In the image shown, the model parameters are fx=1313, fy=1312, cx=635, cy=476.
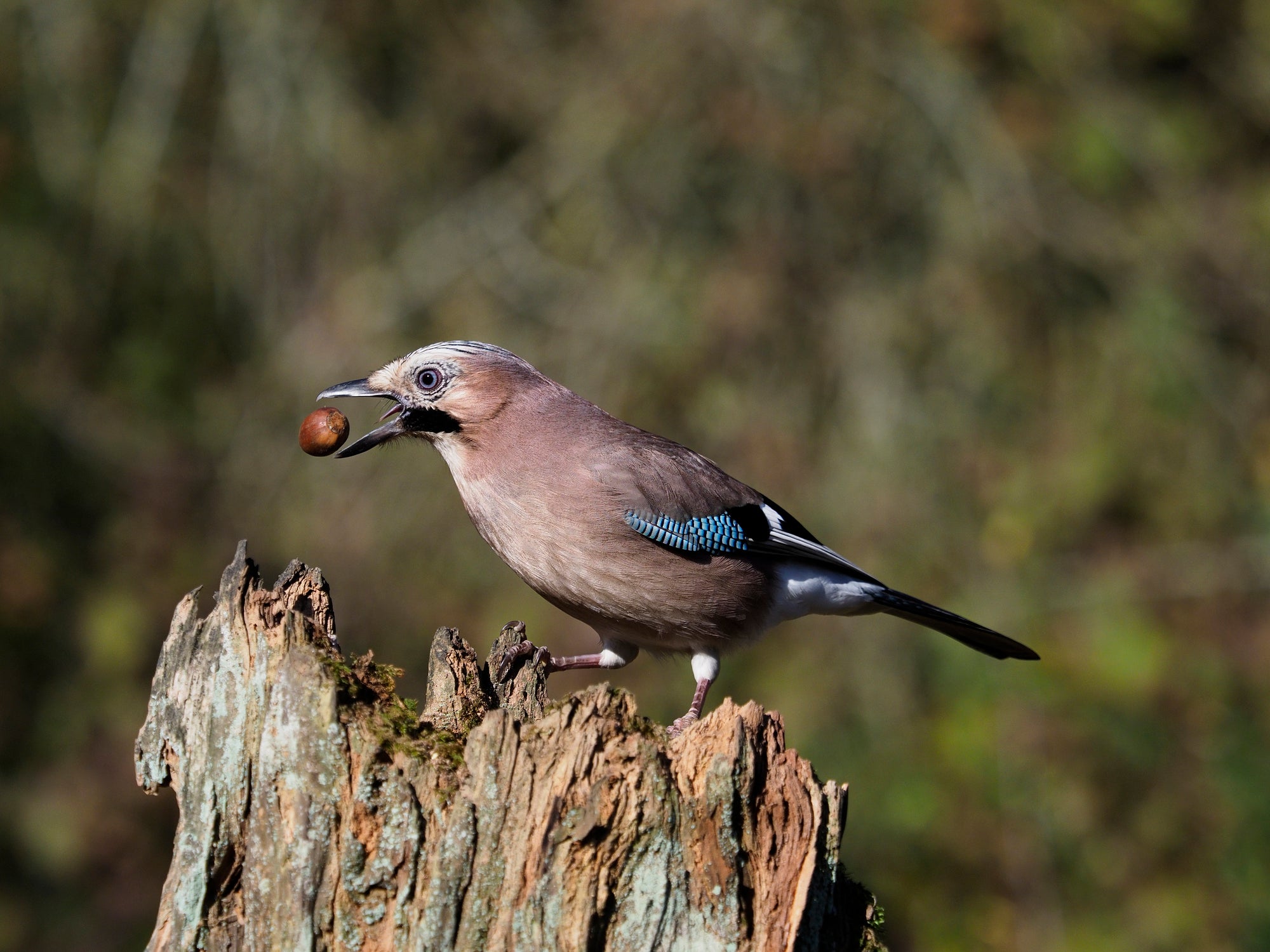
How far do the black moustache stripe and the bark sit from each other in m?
→ 1.74

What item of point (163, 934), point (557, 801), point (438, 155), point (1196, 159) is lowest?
point (163, 934)

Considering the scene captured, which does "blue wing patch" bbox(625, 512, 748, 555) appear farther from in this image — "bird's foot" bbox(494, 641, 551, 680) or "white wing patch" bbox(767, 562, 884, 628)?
"bird's foot" bbox(494, 641, 551, 680)

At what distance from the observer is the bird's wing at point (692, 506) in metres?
4.39

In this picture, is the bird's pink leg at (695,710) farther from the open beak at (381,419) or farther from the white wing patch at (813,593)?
the open beak at (381,419)

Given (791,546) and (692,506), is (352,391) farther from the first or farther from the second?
(791,546)

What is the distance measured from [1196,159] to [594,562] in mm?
6029

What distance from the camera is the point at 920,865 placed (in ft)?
23.9

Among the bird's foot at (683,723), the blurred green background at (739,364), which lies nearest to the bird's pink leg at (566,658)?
the bird's foot at (683,723)

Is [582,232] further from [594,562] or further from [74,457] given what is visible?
[594,562]

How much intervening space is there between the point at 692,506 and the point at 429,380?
1013 mm

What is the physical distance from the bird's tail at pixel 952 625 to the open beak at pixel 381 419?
196cm

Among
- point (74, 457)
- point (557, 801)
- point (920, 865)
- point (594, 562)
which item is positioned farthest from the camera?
point (74, 457)

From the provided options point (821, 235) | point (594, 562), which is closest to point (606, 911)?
point (594, 562)

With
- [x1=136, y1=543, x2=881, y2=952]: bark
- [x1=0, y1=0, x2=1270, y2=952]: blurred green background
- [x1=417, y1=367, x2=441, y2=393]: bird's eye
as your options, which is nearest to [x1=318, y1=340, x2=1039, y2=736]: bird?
[x1=417, y1=367, x2=441, y2=393]: bird's eye
